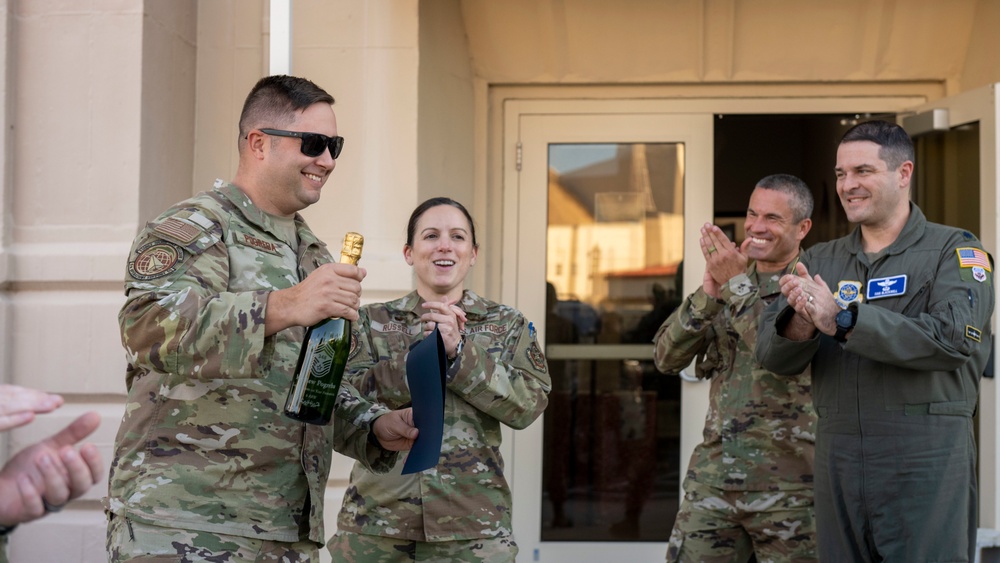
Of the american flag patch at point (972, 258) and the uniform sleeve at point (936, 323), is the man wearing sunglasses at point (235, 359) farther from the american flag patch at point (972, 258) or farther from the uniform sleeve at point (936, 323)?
the american flag patch at point (972, 258)

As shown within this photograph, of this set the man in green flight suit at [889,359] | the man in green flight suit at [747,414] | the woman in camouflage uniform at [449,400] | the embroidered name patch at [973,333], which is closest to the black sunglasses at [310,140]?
the woman in camouflage uniform at [449,400]

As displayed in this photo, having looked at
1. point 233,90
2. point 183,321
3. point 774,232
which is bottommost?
point 183,321

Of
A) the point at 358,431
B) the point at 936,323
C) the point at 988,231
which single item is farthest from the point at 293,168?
the point at 988,231

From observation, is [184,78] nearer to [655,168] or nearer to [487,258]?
[487,258]

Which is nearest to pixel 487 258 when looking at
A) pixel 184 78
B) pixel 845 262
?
pixel 184 78

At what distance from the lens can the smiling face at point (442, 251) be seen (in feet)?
11.0

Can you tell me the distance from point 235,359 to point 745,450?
6.76 ft

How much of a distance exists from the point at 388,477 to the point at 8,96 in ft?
7.93

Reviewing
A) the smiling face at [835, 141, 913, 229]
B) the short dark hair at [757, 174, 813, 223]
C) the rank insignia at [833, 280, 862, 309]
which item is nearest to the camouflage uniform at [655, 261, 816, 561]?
the short dark hair at [757, 174, 813, 223]

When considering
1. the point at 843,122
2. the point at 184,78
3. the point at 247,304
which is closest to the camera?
the point at 247,304

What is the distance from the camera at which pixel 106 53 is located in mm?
4359

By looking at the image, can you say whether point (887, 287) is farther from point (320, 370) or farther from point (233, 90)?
point (233, 90)

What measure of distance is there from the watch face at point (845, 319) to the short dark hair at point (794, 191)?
3.24 ft

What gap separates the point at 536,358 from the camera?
3373 mm
